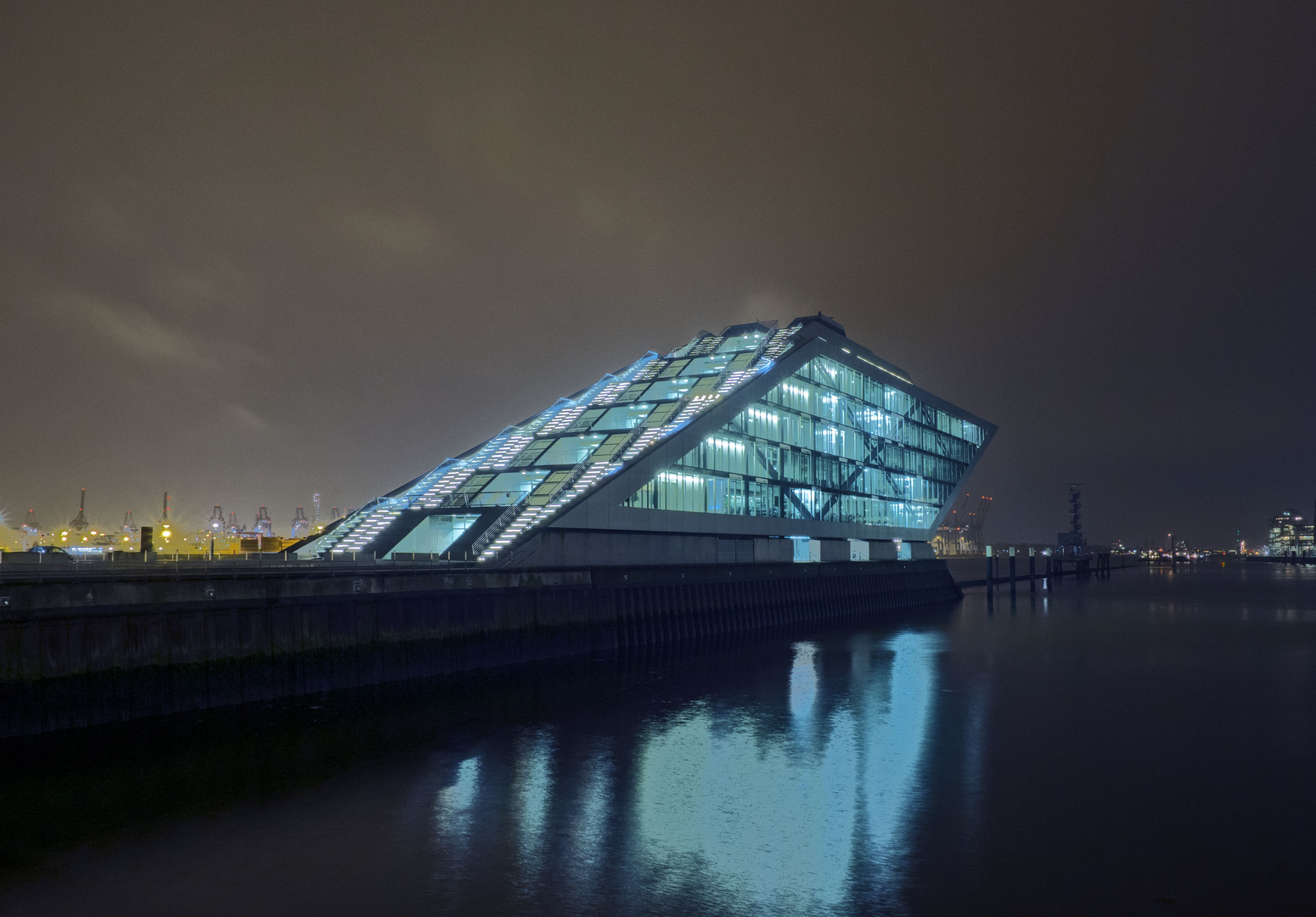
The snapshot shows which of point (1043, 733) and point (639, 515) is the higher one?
point (639, 515)

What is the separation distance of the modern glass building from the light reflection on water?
58.4ft

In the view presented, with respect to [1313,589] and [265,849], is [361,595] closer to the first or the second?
[265,849]

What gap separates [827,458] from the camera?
259 ft

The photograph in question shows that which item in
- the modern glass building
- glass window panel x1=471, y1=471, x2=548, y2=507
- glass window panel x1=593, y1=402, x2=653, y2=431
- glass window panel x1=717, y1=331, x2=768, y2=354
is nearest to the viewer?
the modern glass building

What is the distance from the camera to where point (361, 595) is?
33844 millimetres

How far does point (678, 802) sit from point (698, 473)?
40861mm

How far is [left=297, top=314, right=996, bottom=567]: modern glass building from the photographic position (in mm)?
A: 51125

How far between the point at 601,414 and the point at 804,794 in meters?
46.1

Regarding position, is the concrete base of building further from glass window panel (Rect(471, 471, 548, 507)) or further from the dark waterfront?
the dark waterfront

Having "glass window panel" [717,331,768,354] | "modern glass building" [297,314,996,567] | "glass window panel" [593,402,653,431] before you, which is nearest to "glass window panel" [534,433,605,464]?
"modern glass building" [297,314,996,567]

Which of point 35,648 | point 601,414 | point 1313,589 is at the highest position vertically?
point 601,414

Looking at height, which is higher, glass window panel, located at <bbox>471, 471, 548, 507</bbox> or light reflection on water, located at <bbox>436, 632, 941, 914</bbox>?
glass window panel, located at <bbox>471, 471, 548, 507</bbox>

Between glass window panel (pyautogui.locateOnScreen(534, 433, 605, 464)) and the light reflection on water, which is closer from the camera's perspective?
the light reflection on water

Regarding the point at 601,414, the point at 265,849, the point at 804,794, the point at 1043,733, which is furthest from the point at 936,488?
the point at 265,849
